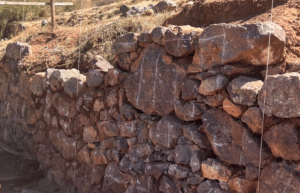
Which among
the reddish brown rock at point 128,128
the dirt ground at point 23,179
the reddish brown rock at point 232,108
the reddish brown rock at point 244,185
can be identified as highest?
the reddish brown rock at point 232,108

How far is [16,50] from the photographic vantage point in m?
7.74

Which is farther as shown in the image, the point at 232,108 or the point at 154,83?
the point at 154,83

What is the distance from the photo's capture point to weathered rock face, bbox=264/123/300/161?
3.23m

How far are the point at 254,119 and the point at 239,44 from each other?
2.82 feet

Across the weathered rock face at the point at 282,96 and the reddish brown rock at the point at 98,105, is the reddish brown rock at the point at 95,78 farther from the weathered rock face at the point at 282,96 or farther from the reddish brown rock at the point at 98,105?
the weathered rock face at the point at 282,96

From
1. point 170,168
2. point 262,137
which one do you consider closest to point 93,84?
point 170,168

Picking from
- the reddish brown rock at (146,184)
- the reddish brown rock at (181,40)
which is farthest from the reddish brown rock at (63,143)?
the reddish brown rock at (181,40)

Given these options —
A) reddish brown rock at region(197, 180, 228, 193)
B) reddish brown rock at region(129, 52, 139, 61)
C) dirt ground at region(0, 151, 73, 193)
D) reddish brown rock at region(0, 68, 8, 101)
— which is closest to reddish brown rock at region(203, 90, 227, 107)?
reddish brown rock at region(197, 180, 228, 193)

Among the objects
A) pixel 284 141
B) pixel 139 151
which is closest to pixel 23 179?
pixel 139 151

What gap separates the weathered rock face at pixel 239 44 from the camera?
367 centimetres

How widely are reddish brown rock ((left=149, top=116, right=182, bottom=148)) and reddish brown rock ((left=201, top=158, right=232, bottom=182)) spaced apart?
0.57 m

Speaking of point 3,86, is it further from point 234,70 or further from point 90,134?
point 234,70

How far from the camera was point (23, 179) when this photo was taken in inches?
250

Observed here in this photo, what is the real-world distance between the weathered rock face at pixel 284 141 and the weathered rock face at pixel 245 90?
39 cm
